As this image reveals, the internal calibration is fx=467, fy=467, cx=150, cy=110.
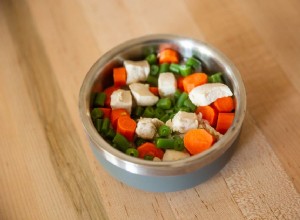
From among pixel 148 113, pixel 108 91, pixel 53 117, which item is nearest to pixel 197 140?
pixel 148 113

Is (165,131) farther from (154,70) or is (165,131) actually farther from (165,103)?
(154,70)

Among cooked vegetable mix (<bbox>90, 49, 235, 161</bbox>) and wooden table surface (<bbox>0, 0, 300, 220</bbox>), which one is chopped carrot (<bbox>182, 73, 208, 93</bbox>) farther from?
wooden table surface (<bbox>0, 0, 300, 220</bbox>)

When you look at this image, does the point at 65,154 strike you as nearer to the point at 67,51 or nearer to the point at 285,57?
the point at 67,51

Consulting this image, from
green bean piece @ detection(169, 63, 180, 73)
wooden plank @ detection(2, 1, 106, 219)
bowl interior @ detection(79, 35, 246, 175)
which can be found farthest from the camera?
green bean piece @ detection(169, 63, 180, 73)

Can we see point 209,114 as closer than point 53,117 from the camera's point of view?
Yes

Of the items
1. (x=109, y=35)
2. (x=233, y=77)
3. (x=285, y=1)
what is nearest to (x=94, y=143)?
(x=233, y=77)

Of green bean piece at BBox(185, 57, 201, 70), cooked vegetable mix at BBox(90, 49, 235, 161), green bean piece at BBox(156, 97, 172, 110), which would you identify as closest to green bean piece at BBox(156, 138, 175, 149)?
cooked vegetable mix at BBox(90, 49, 235, 161)

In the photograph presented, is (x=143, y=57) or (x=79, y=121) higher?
(x=143, y=57)
